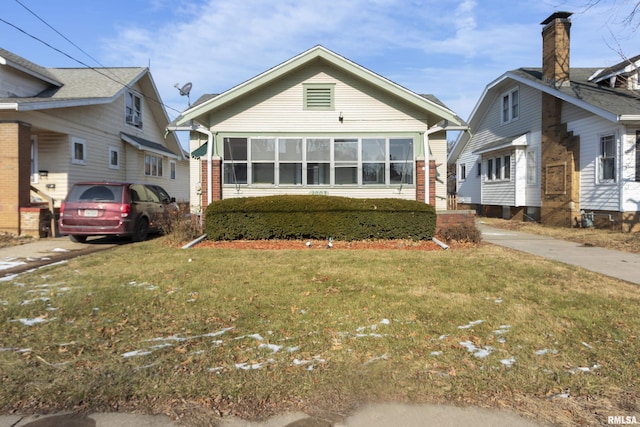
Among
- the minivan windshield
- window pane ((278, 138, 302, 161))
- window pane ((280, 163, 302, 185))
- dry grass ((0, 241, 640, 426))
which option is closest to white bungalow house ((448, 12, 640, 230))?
window pane ((278, 138, 302, 161))

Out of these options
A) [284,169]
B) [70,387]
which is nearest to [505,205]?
[284,169]

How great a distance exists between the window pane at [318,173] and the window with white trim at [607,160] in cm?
981

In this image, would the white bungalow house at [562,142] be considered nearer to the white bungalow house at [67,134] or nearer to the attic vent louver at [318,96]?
the attic vent louver at [318,96]

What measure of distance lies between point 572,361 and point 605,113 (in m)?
12.8

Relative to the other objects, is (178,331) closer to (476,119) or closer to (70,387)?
(70,387)

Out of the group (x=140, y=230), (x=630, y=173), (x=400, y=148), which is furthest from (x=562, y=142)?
(x=140, y=230)

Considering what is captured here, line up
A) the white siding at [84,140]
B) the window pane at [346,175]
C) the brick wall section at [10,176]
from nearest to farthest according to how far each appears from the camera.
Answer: the brick wall section at [10,176] < the window pane at [346,175] < the white siding at [84,140]

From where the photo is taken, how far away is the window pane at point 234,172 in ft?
42.4

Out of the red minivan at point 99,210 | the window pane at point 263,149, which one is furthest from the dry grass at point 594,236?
the red minivan at point 99,210

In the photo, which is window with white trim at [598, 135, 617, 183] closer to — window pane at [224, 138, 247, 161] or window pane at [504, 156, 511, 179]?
window pane at [504, 156, 511, 179]

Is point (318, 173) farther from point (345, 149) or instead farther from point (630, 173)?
point (630, 173)

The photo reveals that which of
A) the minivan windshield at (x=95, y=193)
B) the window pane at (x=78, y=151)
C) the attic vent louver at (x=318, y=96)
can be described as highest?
the attic vent louver at (x=318, y=96)

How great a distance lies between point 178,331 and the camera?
4289mm

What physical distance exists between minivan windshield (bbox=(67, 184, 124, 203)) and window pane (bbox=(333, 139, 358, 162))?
21.0 feet
